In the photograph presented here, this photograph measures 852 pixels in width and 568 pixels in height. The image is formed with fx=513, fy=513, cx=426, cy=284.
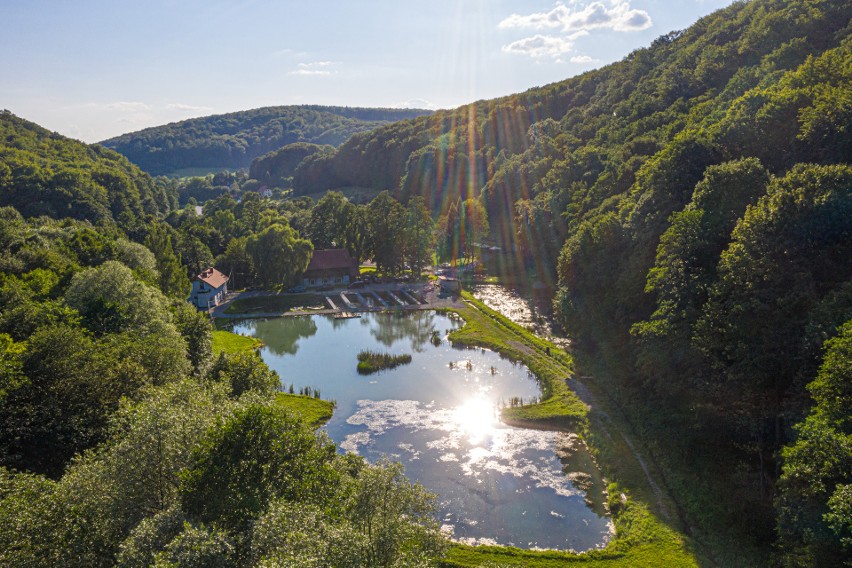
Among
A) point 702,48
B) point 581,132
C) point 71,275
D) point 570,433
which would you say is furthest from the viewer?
point 581,132

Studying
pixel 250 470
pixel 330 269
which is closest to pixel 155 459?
pixel 250 470

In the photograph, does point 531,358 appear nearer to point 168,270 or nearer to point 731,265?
point 731,265

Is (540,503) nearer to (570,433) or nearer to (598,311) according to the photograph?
(570,433)

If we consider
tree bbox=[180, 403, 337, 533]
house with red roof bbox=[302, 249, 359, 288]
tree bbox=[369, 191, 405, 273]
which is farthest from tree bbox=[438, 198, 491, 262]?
tree bbox=[180, 403, 337, 533]

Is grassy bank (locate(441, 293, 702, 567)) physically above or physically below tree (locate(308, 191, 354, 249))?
below

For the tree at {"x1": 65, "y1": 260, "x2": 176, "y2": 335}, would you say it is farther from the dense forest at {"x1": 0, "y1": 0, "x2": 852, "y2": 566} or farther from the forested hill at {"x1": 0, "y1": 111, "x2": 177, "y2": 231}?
the forested hill at {"x1": 0, "y1": 111, "x2": 177, "y2": 231}

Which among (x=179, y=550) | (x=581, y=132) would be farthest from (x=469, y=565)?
(x=581, y=132)

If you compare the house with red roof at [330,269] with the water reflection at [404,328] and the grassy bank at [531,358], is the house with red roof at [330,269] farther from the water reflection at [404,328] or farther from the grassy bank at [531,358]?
the grassy bank at [531,358]
